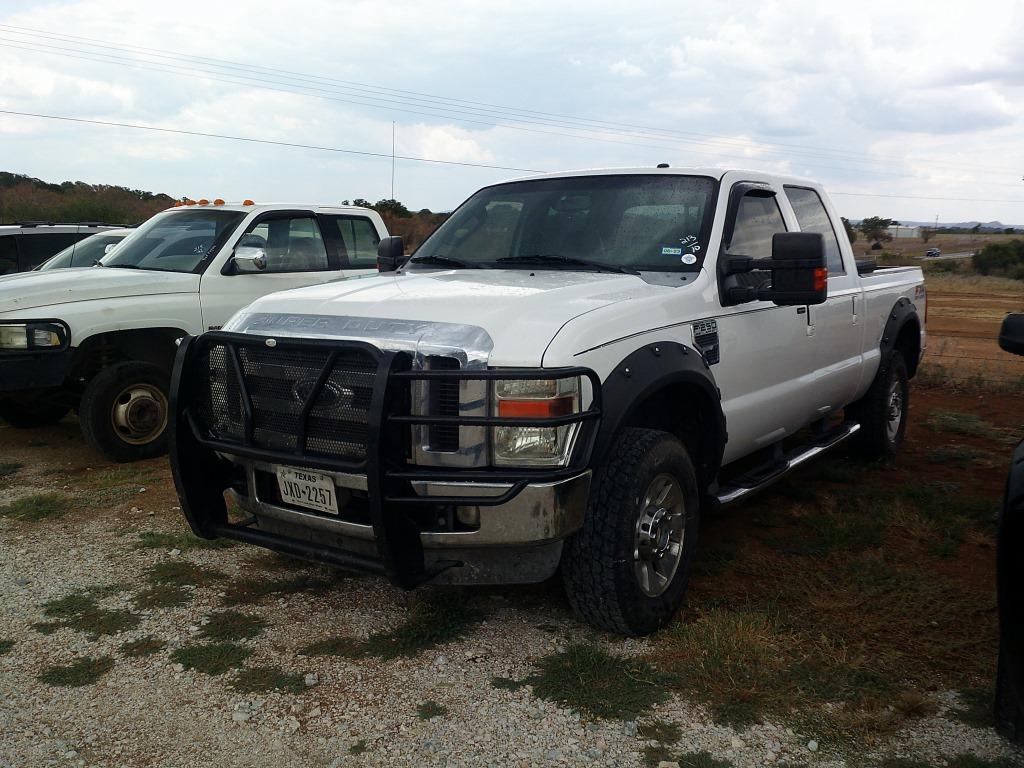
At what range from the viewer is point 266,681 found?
136 inches

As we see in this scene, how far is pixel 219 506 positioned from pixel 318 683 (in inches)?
36.5

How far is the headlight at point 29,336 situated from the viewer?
6242 mm

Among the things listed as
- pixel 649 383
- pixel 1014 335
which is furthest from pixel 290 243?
pixel 1014 335

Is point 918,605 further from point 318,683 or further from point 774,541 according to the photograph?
point 318,683

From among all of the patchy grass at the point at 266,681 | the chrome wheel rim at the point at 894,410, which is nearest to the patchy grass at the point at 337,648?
the patchy grass at the point at 266,681

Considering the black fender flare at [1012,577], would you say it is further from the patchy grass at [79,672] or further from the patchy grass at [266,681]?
the patchy grass at [79,672]

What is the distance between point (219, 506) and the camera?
392 cm

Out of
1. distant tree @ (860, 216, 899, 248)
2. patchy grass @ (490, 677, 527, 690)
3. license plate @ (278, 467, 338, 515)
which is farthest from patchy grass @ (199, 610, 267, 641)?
distant tree @ (860, 216, 899, 248)

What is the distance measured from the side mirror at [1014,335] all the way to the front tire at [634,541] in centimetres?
132

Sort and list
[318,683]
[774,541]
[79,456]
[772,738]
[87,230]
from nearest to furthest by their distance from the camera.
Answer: [772,738] < [318,683] < [774,541] < [79,456] < [87,230]

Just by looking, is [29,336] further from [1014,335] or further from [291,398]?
[1014,335]

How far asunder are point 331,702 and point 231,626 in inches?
32.6

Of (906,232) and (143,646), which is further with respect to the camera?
(906,232)

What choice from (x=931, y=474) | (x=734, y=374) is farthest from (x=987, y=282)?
(x=734, y=374)
